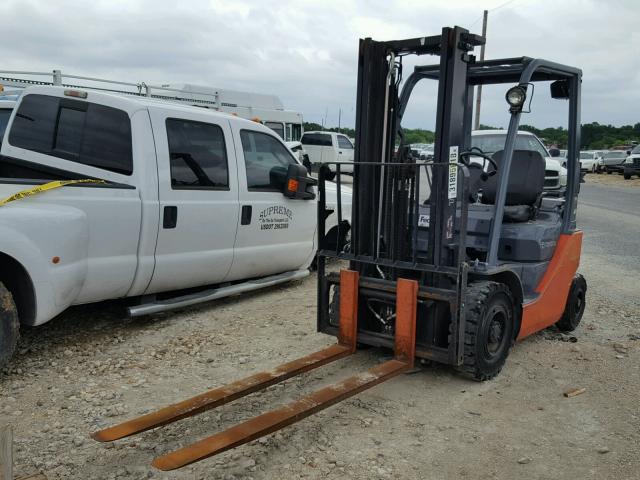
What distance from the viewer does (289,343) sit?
540cm

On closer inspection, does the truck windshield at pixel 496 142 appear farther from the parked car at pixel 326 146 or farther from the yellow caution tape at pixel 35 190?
the parked car at pixel 326 146

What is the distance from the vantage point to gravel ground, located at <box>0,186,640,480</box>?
3.41 meters

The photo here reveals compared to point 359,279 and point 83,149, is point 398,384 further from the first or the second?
point 83,149

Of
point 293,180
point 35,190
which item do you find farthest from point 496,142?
point 35,190

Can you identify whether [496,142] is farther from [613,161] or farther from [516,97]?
[613,161]

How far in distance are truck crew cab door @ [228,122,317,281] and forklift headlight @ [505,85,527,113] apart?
8.88 ft

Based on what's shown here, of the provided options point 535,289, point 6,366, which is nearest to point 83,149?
point 6,366

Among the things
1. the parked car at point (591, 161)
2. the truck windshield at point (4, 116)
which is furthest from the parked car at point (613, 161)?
the truck windshield at point (4, 116)

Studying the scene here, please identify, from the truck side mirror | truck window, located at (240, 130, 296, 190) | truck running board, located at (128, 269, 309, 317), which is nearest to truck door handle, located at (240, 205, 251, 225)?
truck window, located at (240, 130, 296, 190)

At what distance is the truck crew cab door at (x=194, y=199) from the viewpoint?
548 centimetres

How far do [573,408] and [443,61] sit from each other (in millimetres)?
2553

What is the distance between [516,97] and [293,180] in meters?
2.69

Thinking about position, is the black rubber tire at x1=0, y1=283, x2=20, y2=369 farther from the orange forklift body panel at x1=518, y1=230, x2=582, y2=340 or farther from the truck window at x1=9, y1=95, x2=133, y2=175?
the orange forklift body panel at x1=518, y1=230, x2=582, y2=340

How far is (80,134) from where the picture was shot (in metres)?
5.35
